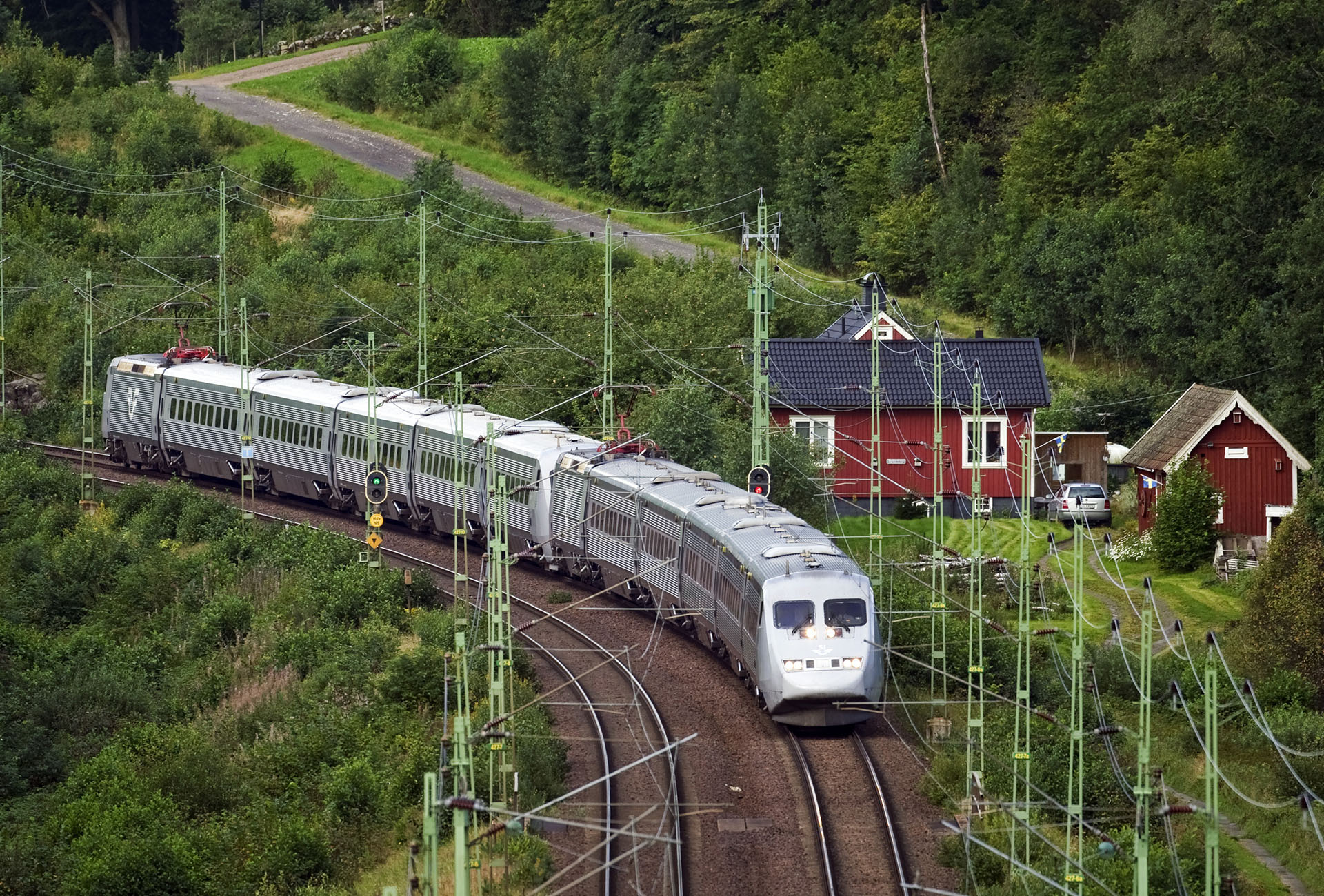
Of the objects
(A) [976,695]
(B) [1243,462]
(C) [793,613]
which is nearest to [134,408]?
(A) [976,695]

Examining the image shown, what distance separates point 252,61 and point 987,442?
65790mm

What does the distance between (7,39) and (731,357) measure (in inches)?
2393

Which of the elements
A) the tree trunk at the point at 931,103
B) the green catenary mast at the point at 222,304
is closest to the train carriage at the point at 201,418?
the green catenary mast at the point at 222,304

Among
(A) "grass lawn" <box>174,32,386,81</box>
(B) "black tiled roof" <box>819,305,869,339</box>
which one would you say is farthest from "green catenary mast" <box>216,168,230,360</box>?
(A) "grass lawn" <box>174,32,386,81</box>

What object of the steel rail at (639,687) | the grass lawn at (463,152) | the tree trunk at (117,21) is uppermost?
the tree trunk at (117,21)

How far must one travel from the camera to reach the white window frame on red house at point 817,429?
4953cm

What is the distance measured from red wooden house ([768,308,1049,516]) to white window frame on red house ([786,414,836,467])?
0.12ft

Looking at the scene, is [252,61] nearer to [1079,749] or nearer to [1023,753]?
[1023,753]

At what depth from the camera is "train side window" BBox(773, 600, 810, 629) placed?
27.3 metres

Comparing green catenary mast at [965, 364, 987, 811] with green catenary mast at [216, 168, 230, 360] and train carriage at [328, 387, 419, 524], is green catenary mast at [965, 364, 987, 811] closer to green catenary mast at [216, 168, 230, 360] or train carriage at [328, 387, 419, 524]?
train carriage at [328, 387, 419, 524]

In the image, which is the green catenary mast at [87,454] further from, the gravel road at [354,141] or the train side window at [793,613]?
the train side window at [793,613]

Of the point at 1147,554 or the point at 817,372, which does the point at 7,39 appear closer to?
the point at 817,372

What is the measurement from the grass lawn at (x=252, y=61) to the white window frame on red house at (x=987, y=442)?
59028 mm

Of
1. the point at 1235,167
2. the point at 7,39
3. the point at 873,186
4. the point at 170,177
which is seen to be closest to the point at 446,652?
the point at 1235,167
